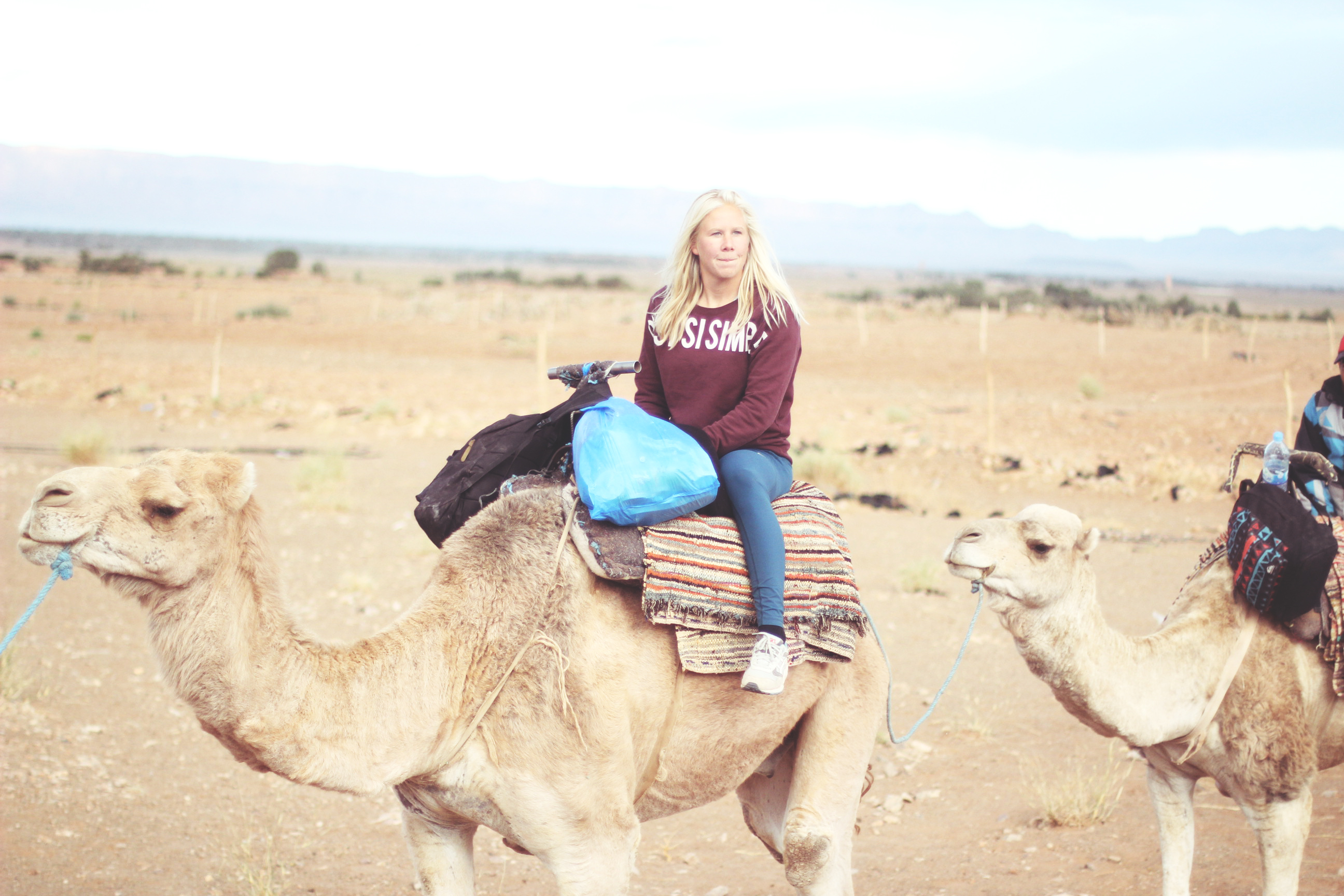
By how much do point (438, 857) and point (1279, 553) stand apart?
3444 mm

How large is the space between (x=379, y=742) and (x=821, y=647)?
1576mm

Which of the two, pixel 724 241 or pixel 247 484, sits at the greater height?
pixel 724 241

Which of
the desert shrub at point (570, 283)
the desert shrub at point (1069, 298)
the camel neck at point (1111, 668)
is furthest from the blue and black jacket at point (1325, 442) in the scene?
the desert shrub at point (570, 283)

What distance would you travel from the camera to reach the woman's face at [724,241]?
4.07 meters

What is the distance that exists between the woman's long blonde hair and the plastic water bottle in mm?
2172

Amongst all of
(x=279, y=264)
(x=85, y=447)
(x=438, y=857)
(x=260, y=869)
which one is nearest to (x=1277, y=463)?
(x=438, y=857)

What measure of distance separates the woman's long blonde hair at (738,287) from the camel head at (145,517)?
5.67 feet

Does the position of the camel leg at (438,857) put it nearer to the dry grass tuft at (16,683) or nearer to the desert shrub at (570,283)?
the dry grass tuft at (16,683)

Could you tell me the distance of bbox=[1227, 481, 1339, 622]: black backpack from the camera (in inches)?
171

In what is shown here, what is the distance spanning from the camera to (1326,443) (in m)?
4.96

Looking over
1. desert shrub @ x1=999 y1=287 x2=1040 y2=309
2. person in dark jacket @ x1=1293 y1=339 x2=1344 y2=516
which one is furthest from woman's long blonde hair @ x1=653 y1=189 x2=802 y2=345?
desert shrub @ x1=999 y1=287 x2=1040 y2=309

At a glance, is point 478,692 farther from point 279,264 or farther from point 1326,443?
point 279,264

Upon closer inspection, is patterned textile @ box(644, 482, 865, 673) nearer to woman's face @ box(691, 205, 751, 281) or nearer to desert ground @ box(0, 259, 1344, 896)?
woman's face @ box(691, 205, 751, 281)

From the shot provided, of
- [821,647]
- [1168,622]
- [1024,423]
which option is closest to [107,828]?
[821,647]
